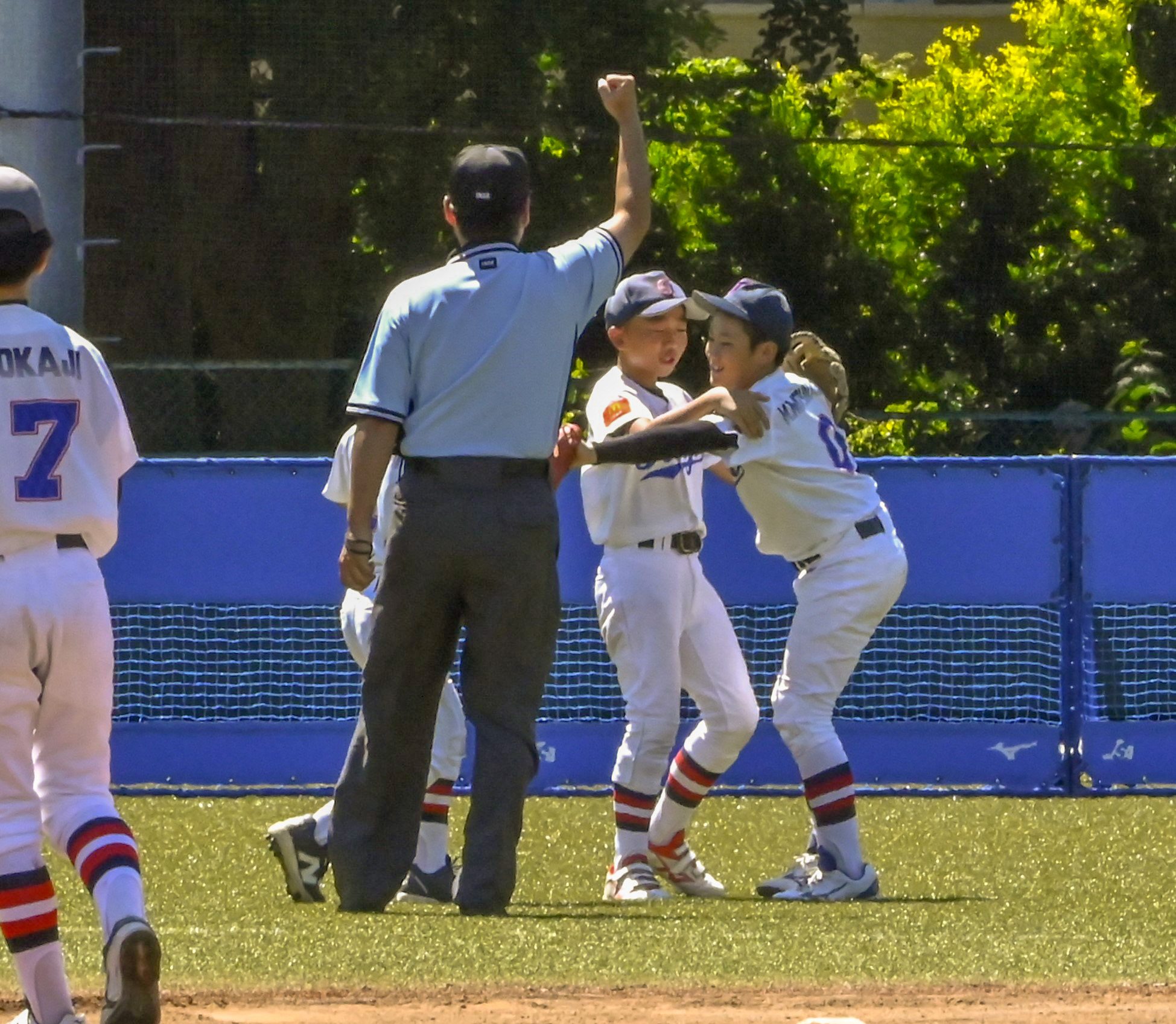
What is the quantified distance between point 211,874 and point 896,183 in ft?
63.4

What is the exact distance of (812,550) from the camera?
290 inches

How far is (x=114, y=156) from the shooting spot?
1720 cm

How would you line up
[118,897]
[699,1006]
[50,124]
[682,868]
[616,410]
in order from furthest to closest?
[50,124], [682,868], [616,410], [699,1006], [118,897]

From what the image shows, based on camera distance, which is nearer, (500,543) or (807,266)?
(500,543)

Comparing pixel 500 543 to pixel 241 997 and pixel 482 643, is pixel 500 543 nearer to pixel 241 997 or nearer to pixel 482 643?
pixel 482 643

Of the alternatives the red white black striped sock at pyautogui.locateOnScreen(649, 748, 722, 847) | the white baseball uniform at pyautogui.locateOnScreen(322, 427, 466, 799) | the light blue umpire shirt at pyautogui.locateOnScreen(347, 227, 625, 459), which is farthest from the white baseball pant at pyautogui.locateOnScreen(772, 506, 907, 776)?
the light blue umpire shirt at pyautogui.locateOnScreen(347, 227, 625, 459)

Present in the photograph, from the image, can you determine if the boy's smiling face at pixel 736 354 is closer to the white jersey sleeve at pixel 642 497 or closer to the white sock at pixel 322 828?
the white jersey sleeve at pixel 642 497

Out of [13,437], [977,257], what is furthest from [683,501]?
[977,257]

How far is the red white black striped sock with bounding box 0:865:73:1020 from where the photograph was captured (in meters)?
4.46

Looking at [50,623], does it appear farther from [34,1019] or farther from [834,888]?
[834,888]

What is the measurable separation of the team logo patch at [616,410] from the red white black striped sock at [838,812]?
1.30m

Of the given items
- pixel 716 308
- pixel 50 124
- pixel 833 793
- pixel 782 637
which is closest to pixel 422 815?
pixel 833 793

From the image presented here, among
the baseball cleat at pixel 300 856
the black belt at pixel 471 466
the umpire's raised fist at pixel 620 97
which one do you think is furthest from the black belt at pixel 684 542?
the umpire's raised fist at pixel 620 97

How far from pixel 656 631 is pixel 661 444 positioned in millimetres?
833
